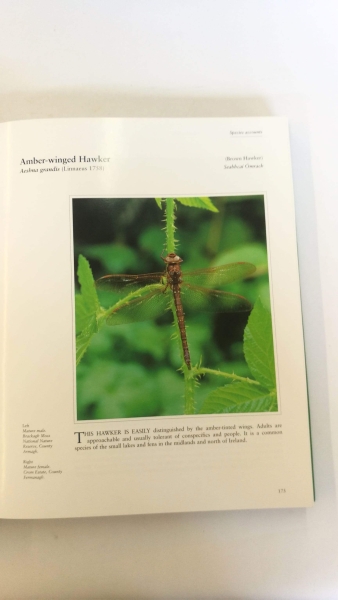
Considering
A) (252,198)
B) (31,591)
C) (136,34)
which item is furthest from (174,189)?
(31,591)

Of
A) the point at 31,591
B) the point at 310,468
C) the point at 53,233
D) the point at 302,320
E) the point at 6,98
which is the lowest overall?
the point at 31,591

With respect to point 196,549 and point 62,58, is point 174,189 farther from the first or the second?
point 196,549

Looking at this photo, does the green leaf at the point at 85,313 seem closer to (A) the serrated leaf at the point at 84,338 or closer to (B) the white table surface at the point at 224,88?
(A) the serrated leaf at the point at 84,338

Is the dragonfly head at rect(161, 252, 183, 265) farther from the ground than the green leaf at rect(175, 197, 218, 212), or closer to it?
closer to it

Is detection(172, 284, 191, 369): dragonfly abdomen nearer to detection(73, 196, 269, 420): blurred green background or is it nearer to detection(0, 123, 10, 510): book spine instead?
detection(73, 196, 269, 420): blurred green background

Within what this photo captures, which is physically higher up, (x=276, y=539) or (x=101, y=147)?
(x=101, y=147)

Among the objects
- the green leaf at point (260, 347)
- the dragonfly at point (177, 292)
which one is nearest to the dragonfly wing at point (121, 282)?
the dragonfly at point (177, 292)

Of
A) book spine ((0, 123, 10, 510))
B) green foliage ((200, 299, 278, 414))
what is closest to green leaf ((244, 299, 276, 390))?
green foliage ((200, 299, 278, 414))

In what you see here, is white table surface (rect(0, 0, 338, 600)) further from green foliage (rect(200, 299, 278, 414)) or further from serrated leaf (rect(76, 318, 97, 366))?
serrated leaf (rect(76, 318, 97, 366))

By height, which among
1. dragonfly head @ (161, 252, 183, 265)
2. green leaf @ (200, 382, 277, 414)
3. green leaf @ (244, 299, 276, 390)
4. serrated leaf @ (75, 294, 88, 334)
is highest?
dragonfly head @ (161, 252, 183, 265)
